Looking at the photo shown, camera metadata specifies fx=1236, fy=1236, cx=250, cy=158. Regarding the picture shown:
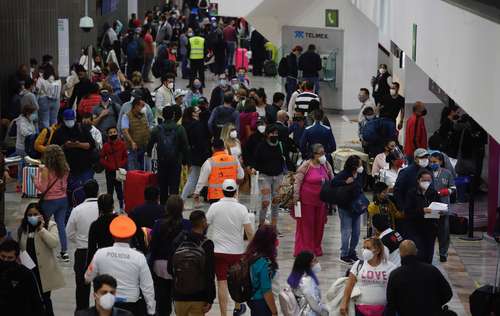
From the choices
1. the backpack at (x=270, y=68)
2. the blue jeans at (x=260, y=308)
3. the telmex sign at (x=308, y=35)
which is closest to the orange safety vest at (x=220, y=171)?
the blue jeans at (x=260, y=308)

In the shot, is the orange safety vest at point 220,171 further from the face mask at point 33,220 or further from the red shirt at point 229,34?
the red shirt at point 229,34

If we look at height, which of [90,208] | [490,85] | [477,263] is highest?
[490,85]

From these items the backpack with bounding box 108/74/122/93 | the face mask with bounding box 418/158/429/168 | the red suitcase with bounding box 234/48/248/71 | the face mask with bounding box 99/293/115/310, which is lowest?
the face mask with bounding box 99/293/115/310

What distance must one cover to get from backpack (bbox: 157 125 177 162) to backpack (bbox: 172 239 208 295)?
6282 mm

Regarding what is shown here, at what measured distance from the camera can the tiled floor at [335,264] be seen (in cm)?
1401

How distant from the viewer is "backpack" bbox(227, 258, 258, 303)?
10891mm

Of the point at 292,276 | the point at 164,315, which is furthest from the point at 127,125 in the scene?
the point at 292,276

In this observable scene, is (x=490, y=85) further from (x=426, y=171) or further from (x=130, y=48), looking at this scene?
(x=130, y=48)

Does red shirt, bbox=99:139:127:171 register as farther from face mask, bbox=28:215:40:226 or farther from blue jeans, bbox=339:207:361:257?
face mask, bbox=28:215:40:226

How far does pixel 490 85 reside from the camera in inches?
440

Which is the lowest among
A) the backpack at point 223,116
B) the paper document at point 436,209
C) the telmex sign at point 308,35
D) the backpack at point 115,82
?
the paper document at point 436,209

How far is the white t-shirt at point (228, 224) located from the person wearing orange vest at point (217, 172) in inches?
114

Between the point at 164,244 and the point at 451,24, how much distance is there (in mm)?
4777

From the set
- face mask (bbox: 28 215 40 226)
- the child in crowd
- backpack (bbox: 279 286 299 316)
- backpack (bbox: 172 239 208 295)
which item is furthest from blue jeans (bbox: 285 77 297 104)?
A: backpack (bbox: 279 286 299 316)
